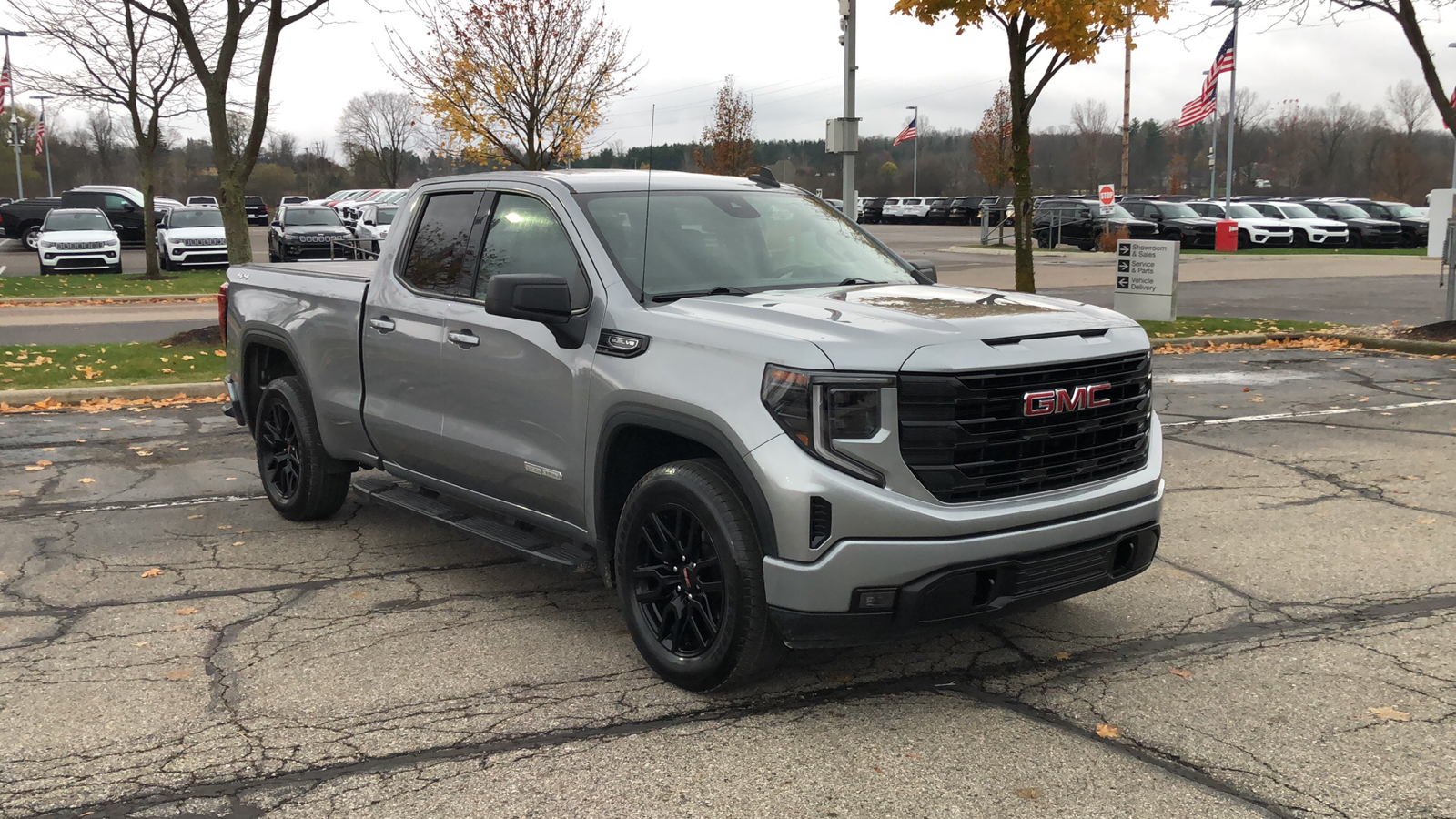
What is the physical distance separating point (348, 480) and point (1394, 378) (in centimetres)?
1019

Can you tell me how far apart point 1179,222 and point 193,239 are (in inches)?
1130

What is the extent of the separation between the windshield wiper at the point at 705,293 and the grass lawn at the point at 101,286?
1958cm

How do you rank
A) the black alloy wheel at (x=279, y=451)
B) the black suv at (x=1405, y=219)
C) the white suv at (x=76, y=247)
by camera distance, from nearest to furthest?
1. the black alloy wheel at (x=279, y=451)
2. the white suv at (x=76, y=247)
3. the black suv at (x=1405, y=219)

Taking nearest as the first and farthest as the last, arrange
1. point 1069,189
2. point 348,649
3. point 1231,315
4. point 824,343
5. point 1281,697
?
point 824,343, point 1281,697, point 348,649, point 1231,315, point 1069,189

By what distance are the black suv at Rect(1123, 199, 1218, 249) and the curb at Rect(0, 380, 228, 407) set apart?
33.1m

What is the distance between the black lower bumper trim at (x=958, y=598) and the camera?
3.93 m

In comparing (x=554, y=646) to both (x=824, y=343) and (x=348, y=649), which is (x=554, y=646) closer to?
(x=348, y=649)

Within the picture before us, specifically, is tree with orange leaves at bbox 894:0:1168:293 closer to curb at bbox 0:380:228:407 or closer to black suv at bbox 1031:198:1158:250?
curb at bbox 0:380:228:407

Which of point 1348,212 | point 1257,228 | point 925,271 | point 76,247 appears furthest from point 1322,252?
point 925,271

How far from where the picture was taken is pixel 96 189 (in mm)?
41625

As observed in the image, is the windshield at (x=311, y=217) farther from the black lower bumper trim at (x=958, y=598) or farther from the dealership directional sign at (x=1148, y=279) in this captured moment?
the black lower bumper trim at (x=958, y=598)

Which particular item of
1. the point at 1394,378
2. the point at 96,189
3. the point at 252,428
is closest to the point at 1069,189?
the point at 96,189

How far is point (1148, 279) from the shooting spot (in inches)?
661

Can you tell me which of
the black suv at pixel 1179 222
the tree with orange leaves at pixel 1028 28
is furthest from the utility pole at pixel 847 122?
the black suv at pixel 1179 222
